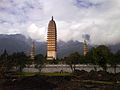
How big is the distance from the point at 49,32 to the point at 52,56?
1211 centimetres

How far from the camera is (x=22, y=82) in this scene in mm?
26188

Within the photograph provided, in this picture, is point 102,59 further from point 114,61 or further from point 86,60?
point 86,60

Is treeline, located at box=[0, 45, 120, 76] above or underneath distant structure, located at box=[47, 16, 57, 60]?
underneath

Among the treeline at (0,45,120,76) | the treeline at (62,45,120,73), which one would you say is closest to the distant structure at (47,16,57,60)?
the treeline at (0,45,120,76)

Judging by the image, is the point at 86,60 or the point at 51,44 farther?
the point at 51,44

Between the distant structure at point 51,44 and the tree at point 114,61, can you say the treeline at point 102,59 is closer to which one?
the tree at point 114,61

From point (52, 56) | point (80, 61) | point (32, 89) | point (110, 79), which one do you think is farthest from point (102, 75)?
point (52, 56)

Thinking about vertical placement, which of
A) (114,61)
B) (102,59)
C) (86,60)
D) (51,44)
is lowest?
(114,61)

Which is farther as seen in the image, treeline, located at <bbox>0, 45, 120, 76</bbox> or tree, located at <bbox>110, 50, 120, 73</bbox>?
tree, located at <bbox>110, 50, 120, 73</bbox>

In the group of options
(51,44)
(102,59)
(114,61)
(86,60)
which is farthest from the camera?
(51,44)

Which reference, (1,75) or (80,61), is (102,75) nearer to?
(1,75)

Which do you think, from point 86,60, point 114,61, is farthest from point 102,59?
point 86,60

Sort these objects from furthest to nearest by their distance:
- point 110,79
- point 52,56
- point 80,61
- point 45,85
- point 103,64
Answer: point 52,56
point 80,61
point 103,64
point 110,79
point 45,85

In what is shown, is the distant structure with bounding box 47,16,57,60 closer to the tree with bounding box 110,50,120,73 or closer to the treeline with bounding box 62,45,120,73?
the treeline with bounding box 62,45,120,73
